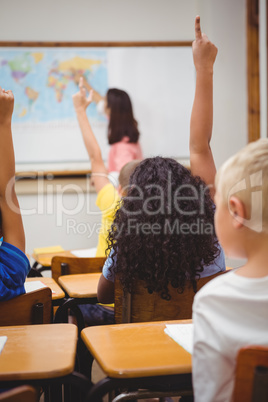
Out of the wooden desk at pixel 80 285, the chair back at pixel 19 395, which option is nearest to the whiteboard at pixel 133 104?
the wooden desk at pixel 80 285

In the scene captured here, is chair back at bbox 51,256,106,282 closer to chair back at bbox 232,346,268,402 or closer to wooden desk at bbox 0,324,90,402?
wooden desk at bbox 0,324,90,402

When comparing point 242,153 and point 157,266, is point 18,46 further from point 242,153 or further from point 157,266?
point 242,153

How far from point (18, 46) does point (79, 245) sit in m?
1.88

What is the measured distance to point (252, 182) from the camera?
0.91 m

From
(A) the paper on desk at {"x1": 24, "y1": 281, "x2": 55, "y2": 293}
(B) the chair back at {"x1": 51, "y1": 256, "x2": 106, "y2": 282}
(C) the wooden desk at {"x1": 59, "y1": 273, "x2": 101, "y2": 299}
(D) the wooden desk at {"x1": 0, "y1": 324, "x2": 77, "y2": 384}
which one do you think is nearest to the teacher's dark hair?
(B) the chair back at {"x1": 51, "y1": 256, "x2": 106, "y2": 282}

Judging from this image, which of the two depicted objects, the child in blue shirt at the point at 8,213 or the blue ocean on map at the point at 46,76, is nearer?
the child in blue shirt at the point at 8,213

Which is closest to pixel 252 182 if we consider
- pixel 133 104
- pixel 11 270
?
pixel 11 270

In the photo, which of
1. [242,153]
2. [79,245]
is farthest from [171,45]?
[242,153]

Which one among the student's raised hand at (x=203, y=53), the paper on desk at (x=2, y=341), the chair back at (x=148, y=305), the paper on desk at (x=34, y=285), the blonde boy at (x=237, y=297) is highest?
the student's raised hand at (x=203, y=53)

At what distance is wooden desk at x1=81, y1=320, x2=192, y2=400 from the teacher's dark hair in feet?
9.82

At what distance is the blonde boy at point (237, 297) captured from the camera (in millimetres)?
879

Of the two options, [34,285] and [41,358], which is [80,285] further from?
[41,358]

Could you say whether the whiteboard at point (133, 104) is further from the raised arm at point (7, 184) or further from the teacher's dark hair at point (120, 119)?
the raised arm at point (7, 184)

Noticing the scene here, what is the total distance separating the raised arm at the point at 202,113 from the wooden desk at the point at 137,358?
769 millimetres
